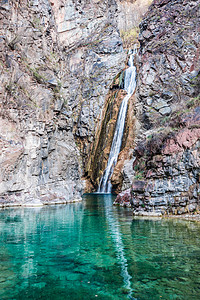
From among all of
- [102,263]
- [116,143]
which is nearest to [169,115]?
[102,263]

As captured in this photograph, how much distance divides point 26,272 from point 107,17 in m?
59.6

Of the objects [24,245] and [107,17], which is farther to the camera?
[107,17]

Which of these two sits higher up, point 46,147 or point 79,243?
point 46,147

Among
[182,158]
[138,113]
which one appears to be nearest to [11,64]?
[138,113]

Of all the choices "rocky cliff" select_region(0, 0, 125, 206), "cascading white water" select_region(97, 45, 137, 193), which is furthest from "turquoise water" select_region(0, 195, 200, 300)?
"cascading white water" select_region(97, 45, 137, 193)

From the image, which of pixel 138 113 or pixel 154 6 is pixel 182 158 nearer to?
pixel 138 113

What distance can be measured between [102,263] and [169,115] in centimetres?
1516

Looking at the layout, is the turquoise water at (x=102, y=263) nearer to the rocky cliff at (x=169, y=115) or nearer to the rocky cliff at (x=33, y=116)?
the rocky cliff at (x=169, y=115)

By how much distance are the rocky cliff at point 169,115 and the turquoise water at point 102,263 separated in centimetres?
269

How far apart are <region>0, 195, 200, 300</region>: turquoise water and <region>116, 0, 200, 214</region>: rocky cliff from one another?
2.69m

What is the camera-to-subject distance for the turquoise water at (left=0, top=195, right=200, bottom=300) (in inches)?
184

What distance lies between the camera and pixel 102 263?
632 cm

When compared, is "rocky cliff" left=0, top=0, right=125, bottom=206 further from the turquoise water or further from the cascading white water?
the turquoise water

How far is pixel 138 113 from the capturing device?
34625mm
